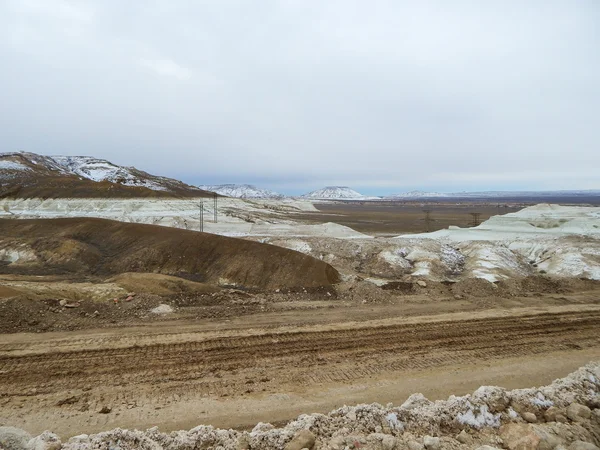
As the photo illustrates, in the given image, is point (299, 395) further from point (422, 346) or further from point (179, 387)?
point (422, 346)

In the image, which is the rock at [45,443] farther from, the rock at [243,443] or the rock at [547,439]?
the rock at [547,439]

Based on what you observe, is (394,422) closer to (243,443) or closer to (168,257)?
(243,443)

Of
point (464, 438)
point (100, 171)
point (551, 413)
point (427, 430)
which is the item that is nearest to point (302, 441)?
point (427, 430)

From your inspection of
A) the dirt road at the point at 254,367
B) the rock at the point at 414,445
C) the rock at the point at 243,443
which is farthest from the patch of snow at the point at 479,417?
the rock at the point at 243,443

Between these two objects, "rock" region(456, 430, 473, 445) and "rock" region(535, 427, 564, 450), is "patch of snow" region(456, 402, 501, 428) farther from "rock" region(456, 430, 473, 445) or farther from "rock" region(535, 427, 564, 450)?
"rock" region(535, 427, 564, 450)

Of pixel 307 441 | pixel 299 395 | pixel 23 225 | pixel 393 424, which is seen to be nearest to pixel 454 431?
pixel 393 424

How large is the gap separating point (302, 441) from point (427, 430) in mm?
2242

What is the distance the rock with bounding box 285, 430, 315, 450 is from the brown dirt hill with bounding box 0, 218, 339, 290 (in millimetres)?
12495

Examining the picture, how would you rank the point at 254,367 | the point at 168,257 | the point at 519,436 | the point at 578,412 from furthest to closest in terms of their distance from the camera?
the point at 168,257
the point at 254,367
the point at 578,412
the point at 519,436

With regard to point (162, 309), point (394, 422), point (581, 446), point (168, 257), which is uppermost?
point (581, 446)

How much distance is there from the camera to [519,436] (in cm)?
571

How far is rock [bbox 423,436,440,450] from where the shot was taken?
529cm

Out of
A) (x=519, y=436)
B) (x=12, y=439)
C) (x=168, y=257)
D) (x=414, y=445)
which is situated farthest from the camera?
(x=168, y=257)

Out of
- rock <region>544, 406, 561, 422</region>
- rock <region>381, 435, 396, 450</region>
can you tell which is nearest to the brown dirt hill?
rock <region>544, 406, 561, 422</region>
